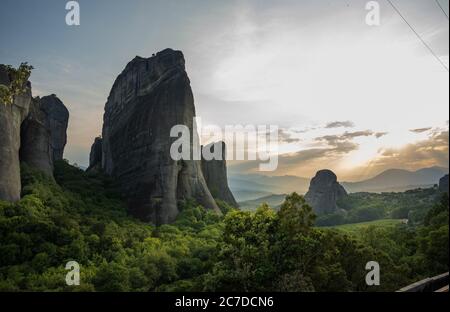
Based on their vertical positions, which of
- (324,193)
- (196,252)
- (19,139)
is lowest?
(196,252)

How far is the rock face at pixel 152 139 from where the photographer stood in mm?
49938

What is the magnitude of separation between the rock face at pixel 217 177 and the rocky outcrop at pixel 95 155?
1975 centimetres

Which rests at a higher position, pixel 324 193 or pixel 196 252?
pixel 324 193

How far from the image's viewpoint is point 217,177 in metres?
72.3

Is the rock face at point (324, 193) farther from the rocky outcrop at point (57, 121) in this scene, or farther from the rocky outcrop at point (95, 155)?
the rocky outcrop at point (57, 121)

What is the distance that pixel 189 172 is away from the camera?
2178 inches

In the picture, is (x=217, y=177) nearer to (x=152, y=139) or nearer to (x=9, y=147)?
(x=152, y=139)

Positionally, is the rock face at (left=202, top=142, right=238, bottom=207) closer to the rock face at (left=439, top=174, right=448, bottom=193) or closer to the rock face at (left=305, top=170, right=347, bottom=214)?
the rock face at (left=305, top=170, right=347, bottom=214)

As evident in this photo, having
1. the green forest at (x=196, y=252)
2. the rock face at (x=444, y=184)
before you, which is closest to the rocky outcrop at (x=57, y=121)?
the green forest at (x=196, y=252)

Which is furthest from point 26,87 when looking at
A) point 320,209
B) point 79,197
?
point 320,209

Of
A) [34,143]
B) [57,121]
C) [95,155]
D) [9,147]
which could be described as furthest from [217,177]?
[9,147]

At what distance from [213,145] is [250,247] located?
49793 mm

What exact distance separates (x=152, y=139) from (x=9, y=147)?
19.4m

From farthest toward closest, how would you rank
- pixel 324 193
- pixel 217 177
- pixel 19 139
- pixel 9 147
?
pixel 324 193 < pixel 217 177 < pixel 19 139 < pixel 9 147
